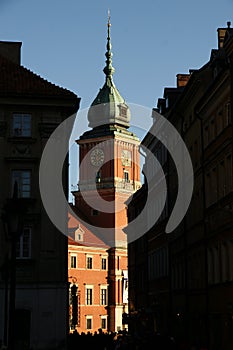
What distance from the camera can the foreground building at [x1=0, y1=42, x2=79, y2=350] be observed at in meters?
34.5

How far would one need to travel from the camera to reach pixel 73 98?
36875 millimetres

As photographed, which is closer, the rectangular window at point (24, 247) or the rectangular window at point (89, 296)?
the rectangular window at point (24, 247)

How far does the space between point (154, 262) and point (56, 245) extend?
1905cm

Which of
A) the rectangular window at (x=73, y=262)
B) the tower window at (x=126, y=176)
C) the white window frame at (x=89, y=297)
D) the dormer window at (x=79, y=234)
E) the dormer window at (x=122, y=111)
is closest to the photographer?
the rectangular window at (x=73, y=262)

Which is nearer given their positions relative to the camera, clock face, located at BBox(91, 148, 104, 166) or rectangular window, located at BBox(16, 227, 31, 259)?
rectangular window, located at BBox(16, 227, 31, 259)

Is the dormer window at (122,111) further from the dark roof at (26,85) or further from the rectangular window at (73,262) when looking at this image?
the dark roof at (26,85)

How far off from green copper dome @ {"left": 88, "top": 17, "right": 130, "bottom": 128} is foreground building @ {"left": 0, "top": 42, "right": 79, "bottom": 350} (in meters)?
78.6

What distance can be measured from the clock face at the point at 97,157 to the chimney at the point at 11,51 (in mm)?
67749

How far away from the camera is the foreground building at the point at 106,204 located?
325 ft

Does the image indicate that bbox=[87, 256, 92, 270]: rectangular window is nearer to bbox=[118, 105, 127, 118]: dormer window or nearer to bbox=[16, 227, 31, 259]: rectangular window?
bbox=[118, 105, 127, 118]: dormer window

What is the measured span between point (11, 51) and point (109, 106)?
77.6m

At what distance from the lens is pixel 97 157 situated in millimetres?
110688

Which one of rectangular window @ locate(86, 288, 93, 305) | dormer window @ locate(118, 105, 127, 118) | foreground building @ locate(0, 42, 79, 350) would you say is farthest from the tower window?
foreground building @ locate(0, 42, 79, 350)

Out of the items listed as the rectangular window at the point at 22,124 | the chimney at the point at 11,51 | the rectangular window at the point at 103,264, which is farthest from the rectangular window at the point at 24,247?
the rectangular window at the point at 103,264
